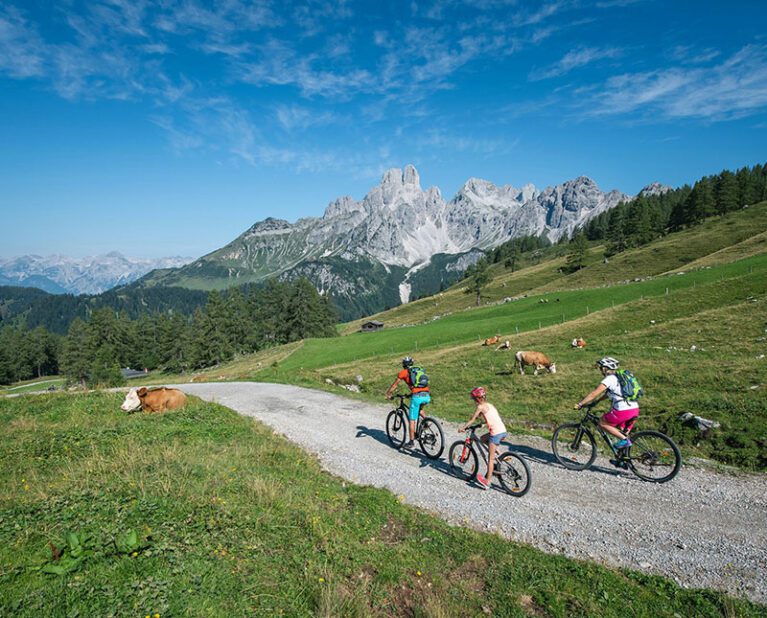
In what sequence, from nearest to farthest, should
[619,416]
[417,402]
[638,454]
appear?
1. [619,416]
2. [638,454]
3. [417,402]

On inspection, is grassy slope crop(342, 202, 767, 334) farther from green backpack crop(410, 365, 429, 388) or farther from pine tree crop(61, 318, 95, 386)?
pine tree crop(61, 318, 95, 386)

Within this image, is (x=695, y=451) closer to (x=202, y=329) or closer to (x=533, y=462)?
(x=533, y=462)

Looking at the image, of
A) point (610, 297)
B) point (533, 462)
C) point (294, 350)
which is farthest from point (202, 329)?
point (533, 462)

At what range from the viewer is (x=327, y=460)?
14.5 meters

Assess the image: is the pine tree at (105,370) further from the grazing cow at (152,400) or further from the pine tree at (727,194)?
the pine tree at (727,194)

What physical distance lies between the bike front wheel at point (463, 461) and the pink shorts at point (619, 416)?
4.28 meters

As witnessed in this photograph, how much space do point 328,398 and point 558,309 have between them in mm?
45449

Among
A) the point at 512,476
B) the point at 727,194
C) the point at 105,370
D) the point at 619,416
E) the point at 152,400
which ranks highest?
the point at 727,194

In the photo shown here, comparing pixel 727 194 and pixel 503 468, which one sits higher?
pixel 727 194

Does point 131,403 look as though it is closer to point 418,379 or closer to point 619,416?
point 418,379

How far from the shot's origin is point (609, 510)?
1015 centimetres

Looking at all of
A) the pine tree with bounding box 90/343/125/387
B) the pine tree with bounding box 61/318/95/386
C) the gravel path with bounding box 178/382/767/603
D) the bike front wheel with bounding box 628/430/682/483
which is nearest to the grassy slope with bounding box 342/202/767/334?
the bike front wheel with bounding box 628/430/682/483

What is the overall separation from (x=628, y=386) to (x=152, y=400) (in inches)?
784

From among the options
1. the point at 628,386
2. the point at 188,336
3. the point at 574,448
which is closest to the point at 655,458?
the point at 628,386
